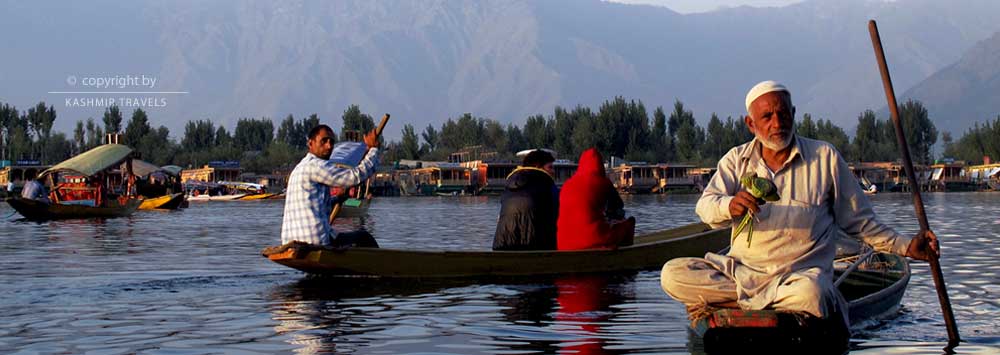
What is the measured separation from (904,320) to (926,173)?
99249 millimetres

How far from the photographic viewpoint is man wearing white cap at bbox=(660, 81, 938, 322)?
18.8 feet

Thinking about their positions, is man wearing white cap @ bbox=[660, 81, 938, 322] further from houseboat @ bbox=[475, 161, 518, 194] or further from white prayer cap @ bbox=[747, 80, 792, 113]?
houseboat @ bbox=[475, 161, 518, 194]

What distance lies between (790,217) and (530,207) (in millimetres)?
6361

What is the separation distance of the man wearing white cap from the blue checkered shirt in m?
5.00

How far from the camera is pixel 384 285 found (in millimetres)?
11438

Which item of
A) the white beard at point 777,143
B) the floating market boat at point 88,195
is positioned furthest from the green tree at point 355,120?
the white beard at point 777,143

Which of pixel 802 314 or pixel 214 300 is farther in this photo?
pixel 214 300

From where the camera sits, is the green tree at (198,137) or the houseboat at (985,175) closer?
the houseboat at (985,175)

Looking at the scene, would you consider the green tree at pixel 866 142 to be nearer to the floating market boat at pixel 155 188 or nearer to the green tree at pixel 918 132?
Result: the green tree at pixel 918 132

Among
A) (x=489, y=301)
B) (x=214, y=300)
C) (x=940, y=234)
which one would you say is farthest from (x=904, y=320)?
(x=940, y=234)

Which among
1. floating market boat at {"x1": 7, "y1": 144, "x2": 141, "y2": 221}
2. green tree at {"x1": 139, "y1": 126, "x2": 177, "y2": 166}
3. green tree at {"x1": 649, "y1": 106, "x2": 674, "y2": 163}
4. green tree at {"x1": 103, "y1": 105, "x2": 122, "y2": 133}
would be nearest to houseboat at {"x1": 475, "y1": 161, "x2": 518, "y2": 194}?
green tree at {"x1": 649, "y1": 106, "x2": 674, "y2": 163}

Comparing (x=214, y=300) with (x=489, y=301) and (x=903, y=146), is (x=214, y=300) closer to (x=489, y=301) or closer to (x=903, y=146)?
(x=489, y=301)

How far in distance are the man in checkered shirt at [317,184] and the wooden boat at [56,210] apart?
24.3 m

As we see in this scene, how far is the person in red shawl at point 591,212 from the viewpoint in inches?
449
